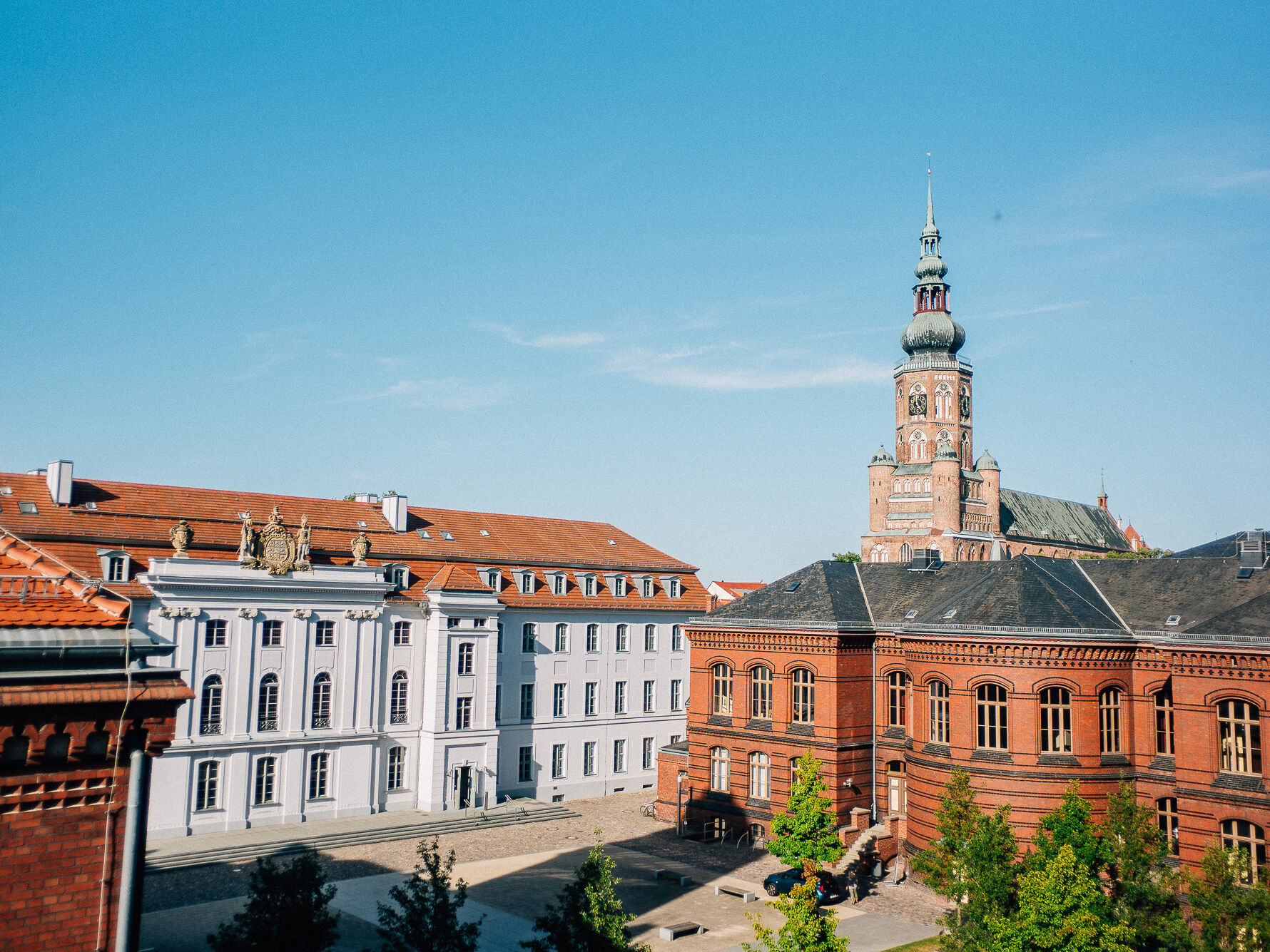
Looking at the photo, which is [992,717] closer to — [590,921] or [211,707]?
[590,921]

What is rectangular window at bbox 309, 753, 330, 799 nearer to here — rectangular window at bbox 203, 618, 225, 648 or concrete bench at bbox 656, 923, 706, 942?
rectangular window at bbox 203, 618, 225, 648

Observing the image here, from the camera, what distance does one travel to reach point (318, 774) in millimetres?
45000

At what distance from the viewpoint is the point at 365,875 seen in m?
37.0

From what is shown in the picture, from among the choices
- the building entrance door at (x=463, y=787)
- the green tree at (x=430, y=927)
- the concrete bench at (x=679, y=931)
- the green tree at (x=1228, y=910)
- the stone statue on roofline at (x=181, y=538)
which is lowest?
the concrete bench at (x=679, y=931)

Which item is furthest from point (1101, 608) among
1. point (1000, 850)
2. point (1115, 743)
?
point (1000, 850)

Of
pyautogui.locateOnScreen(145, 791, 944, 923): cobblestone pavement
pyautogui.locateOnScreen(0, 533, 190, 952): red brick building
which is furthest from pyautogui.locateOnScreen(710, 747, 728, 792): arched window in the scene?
pyautogui.locateOnScreen(0, 533, 190, 952): red brick building

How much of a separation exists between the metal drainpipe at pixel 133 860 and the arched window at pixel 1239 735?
1249 inches

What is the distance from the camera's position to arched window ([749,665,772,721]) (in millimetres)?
44188

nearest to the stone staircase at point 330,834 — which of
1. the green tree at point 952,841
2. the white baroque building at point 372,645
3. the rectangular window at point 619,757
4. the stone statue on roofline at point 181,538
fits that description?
the white baroque building at point 372,645

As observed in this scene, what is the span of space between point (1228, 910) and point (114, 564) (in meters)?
39.9

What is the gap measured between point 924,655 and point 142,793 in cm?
3158

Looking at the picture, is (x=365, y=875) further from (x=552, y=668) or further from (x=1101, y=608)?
(x=1101, y=608)

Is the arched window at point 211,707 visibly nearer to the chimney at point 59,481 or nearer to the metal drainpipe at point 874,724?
the chimney at point 59,481

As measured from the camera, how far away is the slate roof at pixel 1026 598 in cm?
3516
